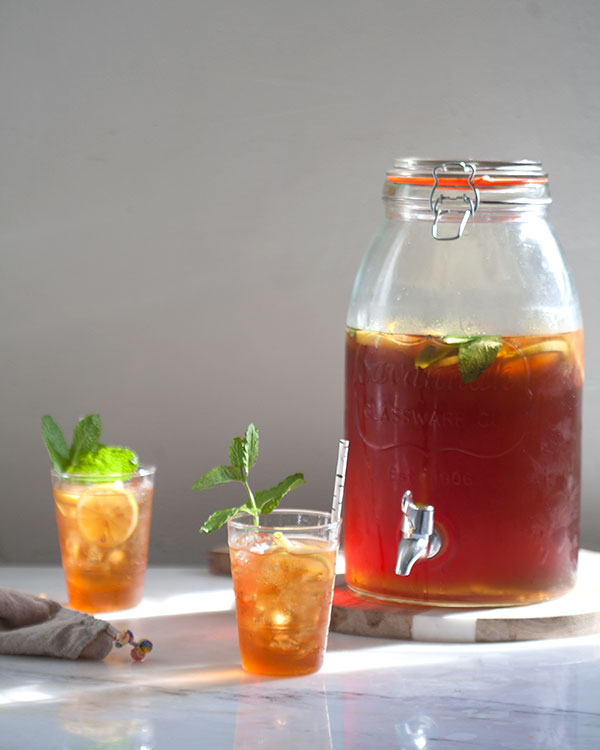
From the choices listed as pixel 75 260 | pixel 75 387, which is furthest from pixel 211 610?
pixel 75 260

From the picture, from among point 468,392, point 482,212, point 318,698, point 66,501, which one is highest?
point 482,212

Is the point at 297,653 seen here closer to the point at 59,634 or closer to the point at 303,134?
the point at 59,634

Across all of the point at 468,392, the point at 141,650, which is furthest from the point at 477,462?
the point at 141,650

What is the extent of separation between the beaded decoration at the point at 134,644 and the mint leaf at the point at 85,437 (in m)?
0.26

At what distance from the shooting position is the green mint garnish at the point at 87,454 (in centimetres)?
137

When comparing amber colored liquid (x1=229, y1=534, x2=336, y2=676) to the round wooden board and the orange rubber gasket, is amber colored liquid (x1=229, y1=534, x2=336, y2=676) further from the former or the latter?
the orange rubber gasket

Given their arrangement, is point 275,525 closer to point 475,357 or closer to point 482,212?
point 475,357

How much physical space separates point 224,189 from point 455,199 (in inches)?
19.7

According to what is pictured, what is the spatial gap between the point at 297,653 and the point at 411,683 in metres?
0.12

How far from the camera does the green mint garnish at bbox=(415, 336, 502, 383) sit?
1.23m

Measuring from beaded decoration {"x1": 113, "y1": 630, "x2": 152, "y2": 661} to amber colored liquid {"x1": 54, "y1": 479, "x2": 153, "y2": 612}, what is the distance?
0.17 metres

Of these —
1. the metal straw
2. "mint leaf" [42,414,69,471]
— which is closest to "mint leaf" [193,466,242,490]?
the metal straw

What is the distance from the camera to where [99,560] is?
138 centimetres

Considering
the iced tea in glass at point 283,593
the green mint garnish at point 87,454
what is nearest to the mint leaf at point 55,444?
the green mint garnish at point 87,454
